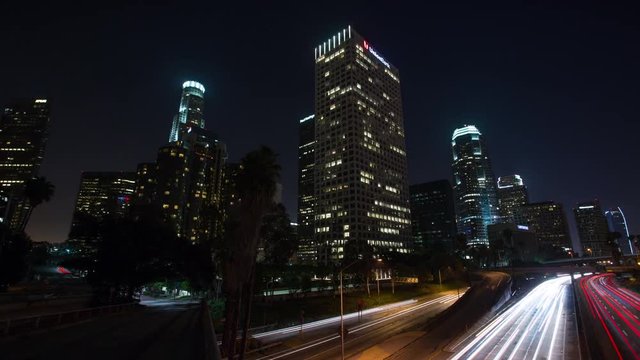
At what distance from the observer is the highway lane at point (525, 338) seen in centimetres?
3606

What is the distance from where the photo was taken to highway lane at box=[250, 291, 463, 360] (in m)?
33.3

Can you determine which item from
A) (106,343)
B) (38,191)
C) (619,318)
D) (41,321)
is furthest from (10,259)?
(619,318)

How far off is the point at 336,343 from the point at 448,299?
207ft

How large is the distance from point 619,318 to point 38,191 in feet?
377

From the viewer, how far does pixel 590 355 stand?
3522 cm

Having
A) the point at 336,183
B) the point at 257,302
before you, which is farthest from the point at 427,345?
the point at 336,183

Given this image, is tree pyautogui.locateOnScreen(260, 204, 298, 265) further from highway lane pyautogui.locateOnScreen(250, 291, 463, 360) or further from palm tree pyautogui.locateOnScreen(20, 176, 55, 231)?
palm tree pyautogui.locateOnScreen(20, 176, 55, 231)

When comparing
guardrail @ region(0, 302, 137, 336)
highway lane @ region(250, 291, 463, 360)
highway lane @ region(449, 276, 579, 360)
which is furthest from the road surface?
highway lane @ region(449, 276, 579, 360)

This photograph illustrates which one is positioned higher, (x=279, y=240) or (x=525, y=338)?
(x=279, y=240)

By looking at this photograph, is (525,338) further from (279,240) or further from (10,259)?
(10,259)

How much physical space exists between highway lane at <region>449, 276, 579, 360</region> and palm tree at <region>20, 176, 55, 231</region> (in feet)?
272

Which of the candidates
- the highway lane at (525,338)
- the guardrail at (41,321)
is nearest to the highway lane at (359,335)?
the highway lane at (525,338)

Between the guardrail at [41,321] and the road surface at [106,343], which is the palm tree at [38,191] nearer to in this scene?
the guardrail at [41,321]

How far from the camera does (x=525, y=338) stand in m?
43.4
